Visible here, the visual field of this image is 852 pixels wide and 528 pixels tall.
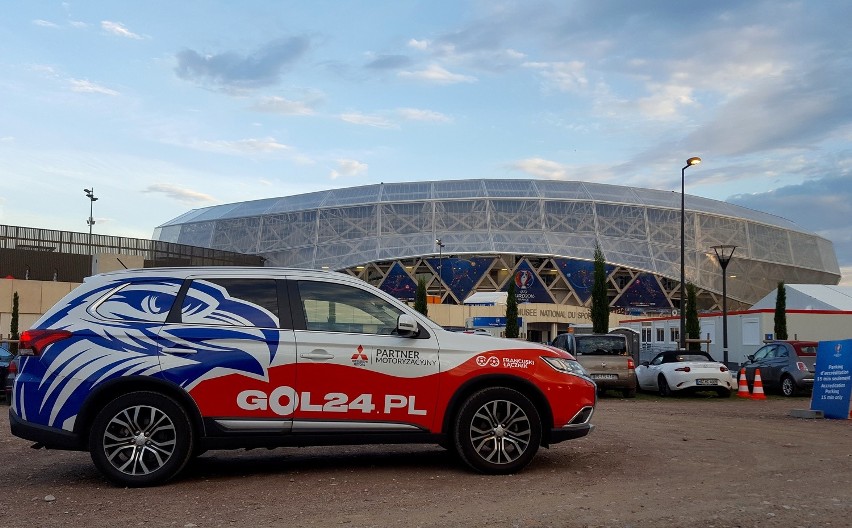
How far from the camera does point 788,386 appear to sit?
21.3 meters

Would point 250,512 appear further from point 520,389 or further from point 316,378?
point 520,389

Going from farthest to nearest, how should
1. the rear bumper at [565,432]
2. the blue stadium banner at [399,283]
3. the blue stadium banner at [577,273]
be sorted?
the blue stadium banner at [577,273]
the blue stadium banner at [399,283]
the rear bumper at [565,432]

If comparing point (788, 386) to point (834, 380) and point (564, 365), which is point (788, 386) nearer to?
point (834, 380)

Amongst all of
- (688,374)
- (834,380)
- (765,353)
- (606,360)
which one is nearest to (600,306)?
(765,353)

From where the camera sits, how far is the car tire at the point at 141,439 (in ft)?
22.4

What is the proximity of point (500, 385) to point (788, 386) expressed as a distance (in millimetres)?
16460

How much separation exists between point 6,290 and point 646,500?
44.9m

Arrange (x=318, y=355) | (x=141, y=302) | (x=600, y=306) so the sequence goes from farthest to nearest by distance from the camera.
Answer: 1. (x=600, y=306)
2. (x=141, y=302)
3. (x=318, y=355)

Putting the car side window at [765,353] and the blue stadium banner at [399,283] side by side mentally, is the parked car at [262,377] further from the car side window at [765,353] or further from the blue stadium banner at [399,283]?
the blue stadium banner at [399,283]

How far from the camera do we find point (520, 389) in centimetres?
758

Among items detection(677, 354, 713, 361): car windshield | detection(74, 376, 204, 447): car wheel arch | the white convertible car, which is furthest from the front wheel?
detection(74, 376, 204, 447): car wheel arch

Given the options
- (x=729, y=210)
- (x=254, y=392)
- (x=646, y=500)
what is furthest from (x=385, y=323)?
(x=729, y=210)

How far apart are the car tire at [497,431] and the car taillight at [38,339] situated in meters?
3.52

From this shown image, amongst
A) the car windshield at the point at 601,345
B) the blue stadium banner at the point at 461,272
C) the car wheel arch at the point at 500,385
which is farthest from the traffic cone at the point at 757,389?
the blue stadium banner at the point at 461,272
